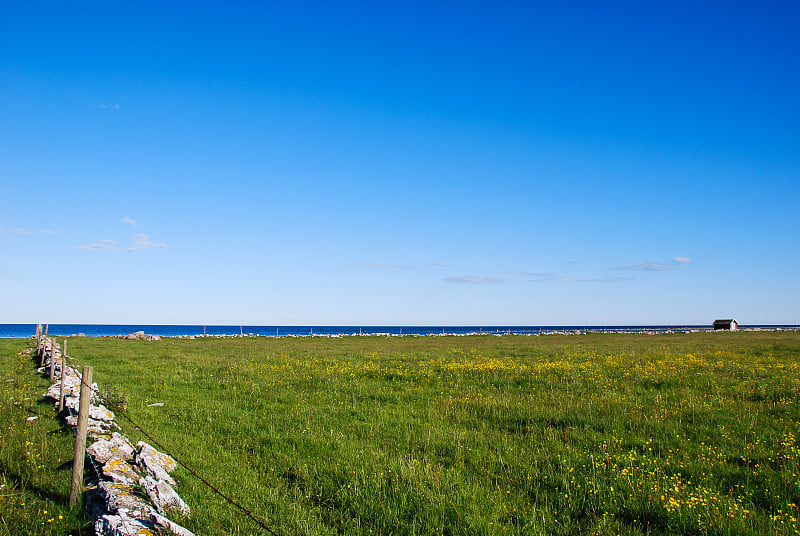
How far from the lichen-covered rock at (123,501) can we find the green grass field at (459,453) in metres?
0.58

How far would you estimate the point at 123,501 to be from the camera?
6.39 meters

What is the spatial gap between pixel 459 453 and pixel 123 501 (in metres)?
6.56

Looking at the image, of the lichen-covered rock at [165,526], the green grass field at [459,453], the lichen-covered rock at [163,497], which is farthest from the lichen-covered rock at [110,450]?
the lichen-covered rock at [165,526]

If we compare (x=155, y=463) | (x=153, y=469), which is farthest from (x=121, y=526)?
(x=155, y=463)

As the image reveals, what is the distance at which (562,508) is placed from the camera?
25.8 ft

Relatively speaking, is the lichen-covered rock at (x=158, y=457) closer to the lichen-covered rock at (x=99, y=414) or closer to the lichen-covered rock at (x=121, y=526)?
the lichen-covered rock at (x=121, y=526)

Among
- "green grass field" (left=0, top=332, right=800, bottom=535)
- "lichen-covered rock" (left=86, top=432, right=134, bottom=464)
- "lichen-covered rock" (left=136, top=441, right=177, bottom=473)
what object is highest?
"lichen-covered rock" (left=86, top=432, right=134, bottom=464)

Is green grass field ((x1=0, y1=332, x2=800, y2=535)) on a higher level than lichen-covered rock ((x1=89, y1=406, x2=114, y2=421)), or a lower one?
lower

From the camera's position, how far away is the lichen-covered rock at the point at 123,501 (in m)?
6.17

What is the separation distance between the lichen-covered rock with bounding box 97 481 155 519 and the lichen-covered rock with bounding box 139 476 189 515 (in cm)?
24

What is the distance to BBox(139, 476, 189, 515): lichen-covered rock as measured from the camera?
708cm

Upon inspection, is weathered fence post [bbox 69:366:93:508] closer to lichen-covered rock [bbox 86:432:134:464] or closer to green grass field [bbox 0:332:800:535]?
green grass field [bbox 0:332:800:535]

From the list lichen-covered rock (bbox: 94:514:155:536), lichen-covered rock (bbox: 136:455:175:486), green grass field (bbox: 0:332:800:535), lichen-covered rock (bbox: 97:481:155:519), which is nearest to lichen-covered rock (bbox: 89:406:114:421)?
green grass field (bbox: 0:332:800:535)

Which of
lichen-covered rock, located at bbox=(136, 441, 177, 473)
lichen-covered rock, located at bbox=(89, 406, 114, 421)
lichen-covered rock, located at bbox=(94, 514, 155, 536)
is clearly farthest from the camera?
lichen-covered rock, located at bbox=(89, 406, 114, 421)
